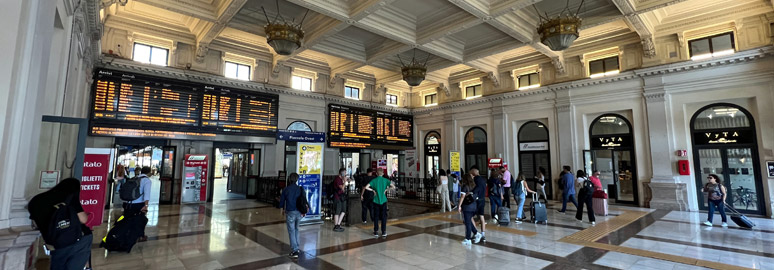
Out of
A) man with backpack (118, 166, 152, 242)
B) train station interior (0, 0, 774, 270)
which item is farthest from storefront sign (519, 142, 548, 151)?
man with backpack (118, 166, 152, 242)

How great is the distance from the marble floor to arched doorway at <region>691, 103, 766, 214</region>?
1.42 meters

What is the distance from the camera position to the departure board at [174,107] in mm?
8977

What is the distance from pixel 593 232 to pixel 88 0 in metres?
10.3

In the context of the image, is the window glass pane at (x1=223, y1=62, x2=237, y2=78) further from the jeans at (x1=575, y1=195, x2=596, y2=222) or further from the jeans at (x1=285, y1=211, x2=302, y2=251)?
the jeans at (x1=575, y1=195, x2=596, y2=222)

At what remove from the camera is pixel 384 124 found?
16.2 metres

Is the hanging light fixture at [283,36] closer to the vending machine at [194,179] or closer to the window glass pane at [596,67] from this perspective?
the vending machine at [194,179]

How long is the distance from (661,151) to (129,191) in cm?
1388

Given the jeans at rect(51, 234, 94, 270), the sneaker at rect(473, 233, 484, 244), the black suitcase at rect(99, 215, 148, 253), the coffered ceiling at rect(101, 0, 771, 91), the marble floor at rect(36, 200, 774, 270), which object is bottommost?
the marble floor at rect(36, 200, 774, 270)

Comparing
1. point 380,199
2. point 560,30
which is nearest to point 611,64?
point 560,30

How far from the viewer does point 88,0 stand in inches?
209

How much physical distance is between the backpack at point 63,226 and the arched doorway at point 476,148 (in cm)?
1413

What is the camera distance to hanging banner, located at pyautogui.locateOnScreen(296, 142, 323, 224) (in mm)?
7383

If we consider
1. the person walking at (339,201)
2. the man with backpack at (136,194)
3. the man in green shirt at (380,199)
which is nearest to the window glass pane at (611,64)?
the man in green shirt at (380,199)

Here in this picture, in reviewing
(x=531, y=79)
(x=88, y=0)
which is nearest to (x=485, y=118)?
(x=531, y=79)
